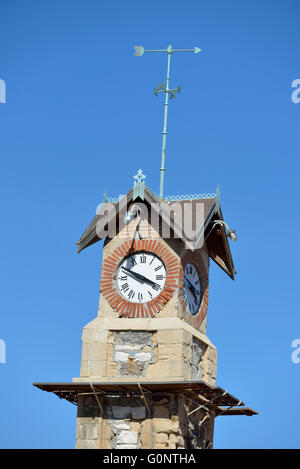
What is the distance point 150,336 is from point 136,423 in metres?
2.62

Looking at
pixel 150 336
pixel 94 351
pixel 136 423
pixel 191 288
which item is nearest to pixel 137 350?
pixel 150 336

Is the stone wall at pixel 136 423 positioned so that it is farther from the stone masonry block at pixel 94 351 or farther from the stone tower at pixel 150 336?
the stone masonry block at pixel 94 351

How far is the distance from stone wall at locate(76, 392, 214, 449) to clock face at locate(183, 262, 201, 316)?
3.17 meters

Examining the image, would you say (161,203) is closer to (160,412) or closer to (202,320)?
(202,320)

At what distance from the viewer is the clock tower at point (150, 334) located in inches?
1351

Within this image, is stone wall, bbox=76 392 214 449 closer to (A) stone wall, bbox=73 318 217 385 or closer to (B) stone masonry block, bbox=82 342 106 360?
(A) stone wall, bbox=73 318 217 385

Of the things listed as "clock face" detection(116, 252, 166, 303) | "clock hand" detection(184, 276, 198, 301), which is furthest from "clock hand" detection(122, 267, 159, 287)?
"clock hand" detection(184, 276, 198, 301)

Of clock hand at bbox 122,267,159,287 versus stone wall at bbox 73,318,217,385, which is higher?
clock hand at bbox 122,267,159,287

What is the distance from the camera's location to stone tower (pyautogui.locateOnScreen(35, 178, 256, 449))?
112 ft

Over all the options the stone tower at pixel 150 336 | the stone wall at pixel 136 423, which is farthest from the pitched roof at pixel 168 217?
the stone wall at pixel 136 423

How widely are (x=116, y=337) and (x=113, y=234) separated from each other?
3488 mm

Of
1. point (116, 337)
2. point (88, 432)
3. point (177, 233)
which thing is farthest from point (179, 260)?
point (88, 432)

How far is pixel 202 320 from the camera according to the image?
37344 millimetres

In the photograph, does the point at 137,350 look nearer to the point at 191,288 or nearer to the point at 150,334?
the point at 150,334
